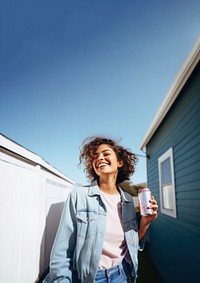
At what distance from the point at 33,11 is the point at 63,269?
4348 millimetres

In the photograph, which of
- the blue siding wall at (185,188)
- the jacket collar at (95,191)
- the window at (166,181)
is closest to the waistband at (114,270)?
the jacket collar at (95,191)

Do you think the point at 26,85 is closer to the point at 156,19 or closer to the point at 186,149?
the point at 156,19

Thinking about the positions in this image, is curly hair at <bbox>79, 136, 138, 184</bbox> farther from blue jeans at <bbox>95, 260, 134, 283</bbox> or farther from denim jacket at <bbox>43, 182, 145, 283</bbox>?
blue jeans at <bbox>95, 260, 134, 283</bbox>

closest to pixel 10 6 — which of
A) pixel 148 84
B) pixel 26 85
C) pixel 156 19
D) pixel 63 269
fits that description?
pixel 26 85

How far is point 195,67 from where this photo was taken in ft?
10.8

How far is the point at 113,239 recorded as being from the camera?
1.72 m

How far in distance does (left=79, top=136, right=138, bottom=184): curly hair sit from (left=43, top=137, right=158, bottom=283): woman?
1.8 inches

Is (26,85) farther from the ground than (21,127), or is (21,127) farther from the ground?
(26,85)

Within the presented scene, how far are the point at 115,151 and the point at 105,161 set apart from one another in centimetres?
21

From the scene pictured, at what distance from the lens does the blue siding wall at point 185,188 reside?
3307mm

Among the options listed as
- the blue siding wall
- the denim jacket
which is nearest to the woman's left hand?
the denim jacket

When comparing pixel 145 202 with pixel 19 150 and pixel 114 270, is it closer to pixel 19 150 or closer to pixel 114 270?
pixel 114 270

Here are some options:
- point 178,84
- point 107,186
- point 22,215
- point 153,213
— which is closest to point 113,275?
point 153,213

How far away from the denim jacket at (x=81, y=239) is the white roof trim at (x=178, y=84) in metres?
2.33
